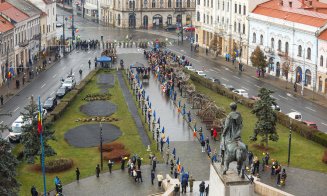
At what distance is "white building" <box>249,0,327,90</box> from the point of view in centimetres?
8656

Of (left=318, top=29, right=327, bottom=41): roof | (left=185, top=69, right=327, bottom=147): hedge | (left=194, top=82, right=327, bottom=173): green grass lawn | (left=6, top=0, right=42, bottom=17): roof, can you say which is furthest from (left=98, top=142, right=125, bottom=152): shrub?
(left=6, top=0, right=42, bottom=17): roof

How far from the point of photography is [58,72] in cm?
9856

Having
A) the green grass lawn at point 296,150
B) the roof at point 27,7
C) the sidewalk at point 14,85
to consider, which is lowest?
the sidewalk at point 14,85

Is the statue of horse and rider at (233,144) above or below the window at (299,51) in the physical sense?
above

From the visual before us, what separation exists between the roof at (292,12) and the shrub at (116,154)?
3973 centimetres

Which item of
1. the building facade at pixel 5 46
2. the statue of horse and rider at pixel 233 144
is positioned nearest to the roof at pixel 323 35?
the building facade at pixel 5 46

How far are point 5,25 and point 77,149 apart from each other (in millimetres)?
40850

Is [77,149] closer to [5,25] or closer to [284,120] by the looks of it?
[284,120]

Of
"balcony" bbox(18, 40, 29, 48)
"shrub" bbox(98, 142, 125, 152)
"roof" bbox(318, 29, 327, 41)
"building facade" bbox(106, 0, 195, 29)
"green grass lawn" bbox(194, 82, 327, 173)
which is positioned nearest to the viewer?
"green grass lawn" bbox(194, 82, 327, 173)

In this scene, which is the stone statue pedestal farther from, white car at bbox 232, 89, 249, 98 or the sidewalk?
the sidewalk

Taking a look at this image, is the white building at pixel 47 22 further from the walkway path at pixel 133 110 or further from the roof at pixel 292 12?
the roof at pixel 292 12

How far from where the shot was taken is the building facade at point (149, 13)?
15300cm

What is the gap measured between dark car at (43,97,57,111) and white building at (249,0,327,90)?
1288 inches

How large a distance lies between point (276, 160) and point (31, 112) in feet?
68.3
